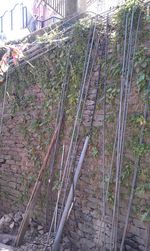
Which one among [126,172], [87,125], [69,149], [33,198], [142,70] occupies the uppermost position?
[142,70]

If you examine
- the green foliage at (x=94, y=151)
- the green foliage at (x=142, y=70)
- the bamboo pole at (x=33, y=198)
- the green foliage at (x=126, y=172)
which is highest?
the green foliage at (x=142, y=70)

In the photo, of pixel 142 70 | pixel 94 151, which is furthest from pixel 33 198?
pixel 142 70

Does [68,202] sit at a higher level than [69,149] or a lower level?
lower

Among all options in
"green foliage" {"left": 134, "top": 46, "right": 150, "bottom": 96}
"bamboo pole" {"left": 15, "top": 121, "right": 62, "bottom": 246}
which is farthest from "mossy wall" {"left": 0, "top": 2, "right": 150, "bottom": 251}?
"bamboo pole" {"left": 15, "top": 121, "right": 62, "bottom": 246}

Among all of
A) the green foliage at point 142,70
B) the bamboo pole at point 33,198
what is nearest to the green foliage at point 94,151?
the bamboo pole at point 33,198

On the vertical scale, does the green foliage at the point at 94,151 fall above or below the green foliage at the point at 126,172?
above

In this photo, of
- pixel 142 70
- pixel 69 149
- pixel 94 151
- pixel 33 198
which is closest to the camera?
pixel 142 70

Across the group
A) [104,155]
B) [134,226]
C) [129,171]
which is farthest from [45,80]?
[134,226]

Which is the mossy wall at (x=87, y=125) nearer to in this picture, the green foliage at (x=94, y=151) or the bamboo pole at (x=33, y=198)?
the green foliage at (x=94, y=151)

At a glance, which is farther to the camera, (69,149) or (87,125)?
(69,149)

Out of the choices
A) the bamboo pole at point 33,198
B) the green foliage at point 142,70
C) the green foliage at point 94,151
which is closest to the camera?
the green foliage at point 142,70

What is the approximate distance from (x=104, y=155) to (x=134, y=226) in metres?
0.89

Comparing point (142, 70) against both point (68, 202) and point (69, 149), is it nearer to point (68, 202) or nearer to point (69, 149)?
point (69, 149)

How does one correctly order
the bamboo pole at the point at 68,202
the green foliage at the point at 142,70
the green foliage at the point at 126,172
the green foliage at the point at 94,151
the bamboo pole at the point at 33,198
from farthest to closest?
the bamboo pole at the point at 33,198, the bamboo pole at the point at 68,202, the green foliage at the point at 94,151, the green foliage at the point at 126,172, the green foliage at the point at 142,70
